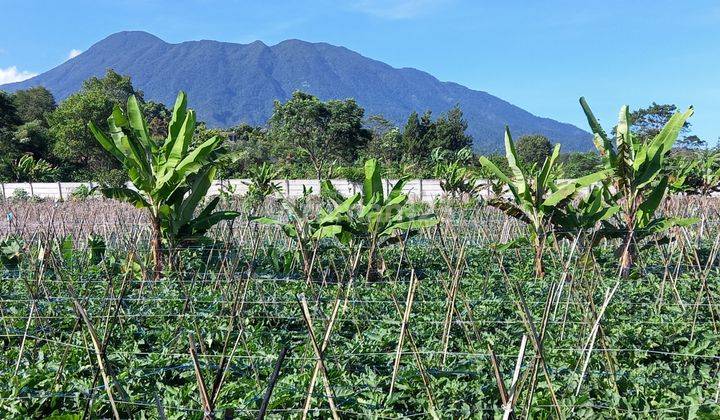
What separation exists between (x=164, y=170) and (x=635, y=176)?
397 cm

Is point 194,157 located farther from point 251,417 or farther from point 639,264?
point 639,264

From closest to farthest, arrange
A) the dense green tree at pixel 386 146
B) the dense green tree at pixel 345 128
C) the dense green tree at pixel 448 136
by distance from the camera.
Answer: the dense green tree at pixel 345 128, the dense green tree at pixel 386 146, the dense green tree at pixel 448 136

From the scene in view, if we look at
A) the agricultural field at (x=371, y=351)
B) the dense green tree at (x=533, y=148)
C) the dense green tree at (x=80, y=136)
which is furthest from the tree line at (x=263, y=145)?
the agricultural field at (x=371, y=351)

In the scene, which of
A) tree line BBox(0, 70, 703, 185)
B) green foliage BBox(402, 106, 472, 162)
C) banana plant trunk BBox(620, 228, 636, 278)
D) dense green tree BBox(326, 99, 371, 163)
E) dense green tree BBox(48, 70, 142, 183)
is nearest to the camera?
banana plant trunk BBox(620, 228, 636, 278)

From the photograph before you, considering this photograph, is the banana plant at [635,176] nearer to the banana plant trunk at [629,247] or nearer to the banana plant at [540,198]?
the banana plant trunk at [629,247]

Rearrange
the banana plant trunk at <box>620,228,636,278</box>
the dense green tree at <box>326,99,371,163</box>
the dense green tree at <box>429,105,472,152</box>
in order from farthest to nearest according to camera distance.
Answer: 1. the dense green tree at <box>429,105,472,152</box>
2. the dense green tree at <box>326,99,371,163</box>
3. the banana plant trunk at <box>620,228,636,278</box>

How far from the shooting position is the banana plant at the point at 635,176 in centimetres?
499

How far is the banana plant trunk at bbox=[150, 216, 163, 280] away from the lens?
16.8 feet

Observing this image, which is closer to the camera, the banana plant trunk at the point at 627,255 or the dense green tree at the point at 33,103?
the banana plant trunk at the point at 627,255

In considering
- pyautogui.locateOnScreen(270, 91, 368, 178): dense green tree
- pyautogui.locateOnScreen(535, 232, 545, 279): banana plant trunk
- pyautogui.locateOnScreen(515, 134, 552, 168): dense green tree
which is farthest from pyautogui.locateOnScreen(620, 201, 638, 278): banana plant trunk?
pyautogui.locateOnScreen(515, 134, 552, 168): dense green tree

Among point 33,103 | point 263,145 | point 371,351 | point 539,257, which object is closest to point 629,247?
point 539,257

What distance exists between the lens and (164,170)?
522 centimetres

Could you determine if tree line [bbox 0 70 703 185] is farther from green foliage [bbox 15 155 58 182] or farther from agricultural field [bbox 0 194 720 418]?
agricultural field [bbox 0 194 720 418]

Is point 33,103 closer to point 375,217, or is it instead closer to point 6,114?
point 6,114
